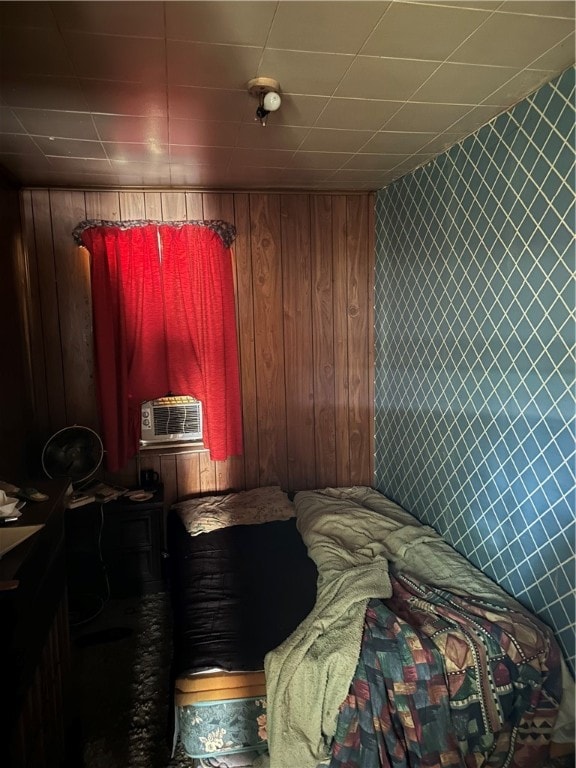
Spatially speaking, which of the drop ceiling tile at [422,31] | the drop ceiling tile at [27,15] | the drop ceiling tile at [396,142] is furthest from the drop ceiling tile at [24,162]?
the drop ceiling tile at [422,31]

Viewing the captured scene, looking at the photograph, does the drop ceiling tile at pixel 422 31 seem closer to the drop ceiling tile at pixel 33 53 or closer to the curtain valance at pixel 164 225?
the drop ceiling tile at pixel 33 53

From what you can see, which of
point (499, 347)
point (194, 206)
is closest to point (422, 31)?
point (499, 347)

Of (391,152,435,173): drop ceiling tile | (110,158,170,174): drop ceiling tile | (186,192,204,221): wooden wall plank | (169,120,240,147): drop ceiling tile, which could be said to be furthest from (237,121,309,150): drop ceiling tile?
(186,192,204,221): wooden wall plank

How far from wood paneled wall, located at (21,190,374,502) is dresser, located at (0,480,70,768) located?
1.27 m

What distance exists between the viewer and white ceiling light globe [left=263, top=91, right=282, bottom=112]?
5.34 feet

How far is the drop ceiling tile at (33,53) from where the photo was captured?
53.1 inches

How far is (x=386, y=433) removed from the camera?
314cm

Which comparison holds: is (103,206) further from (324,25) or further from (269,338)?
(324,25)

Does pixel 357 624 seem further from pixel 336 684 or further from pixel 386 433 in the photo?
pixel 386 433

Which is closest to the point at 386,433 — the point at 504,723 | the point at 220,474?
the point at 220,474

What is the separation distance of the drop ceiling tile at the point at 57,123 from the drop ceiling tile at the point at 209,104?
14.1 inches

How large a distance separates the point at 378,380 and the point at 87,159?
2094 millimetres

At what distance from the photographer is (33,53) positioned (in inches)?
57.1

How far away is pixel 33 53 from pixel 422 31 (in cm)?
114
